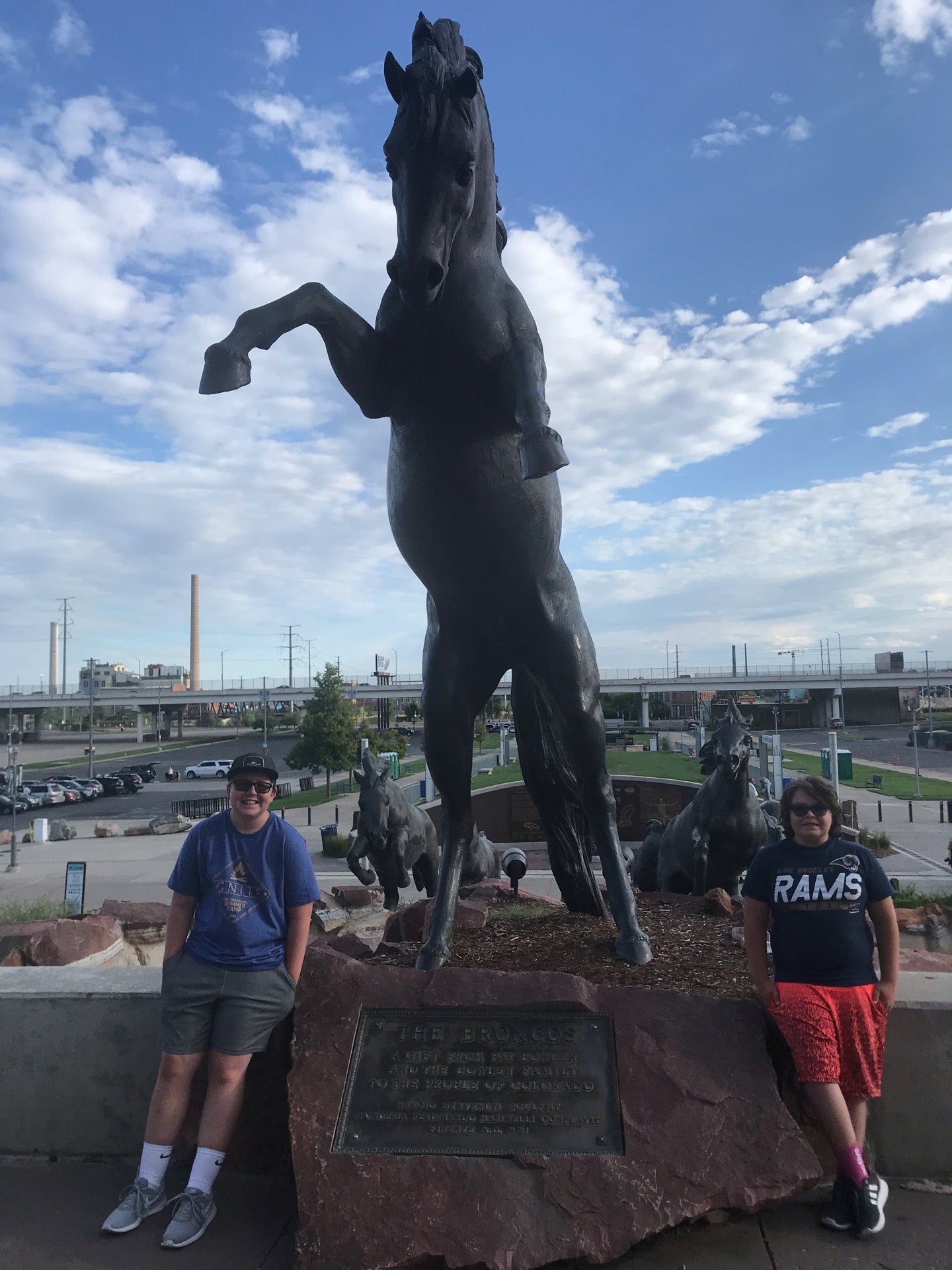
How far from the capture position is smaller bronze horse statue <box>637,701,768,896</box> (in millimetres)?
6570

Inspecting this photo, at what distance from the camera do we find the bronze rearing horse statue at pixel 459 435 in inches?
122

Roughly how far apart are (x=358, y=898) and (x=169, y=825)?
1724cm

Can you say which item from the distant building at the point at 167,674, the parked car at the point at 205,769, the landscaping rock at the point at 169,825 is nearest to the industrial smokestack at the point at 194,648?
the distant building at the point at 167,674

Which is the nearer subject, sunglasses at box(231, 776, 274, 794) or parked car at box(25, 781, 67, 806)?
sunglasses at box(231, 776, 274, 794)

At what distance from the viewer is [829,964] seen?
2.76 meters

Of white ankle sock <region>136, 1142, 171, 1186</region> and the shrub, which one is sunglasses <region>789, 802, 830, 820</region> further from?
the shrub

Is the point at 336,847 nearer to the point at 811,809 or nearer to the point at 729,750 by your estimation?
the point at 729,750

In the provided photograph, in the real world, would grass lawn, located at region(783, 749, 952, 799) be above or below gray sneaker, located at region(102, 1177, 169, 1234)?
below

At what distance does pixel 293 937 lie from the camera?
3.07m

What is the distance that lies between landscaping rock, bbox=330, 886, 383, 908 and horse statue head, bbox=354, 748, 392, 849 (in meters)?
1.77

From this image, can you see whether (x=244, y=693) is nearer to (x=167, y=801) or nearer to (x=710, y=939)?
(x=167, y=801)

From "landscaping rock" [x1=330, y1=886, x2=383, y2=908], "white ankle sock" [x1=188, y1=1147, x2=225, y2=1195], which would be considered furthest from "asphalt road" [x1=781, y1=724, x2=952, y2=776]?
"white ankle sock" [x1=188, y1=1147, x2=225, y2=1195]

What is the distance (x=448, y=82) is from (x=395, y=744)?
36.0 metres

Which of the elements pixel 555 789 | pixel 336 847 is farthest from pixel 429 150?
pixel 336 847
